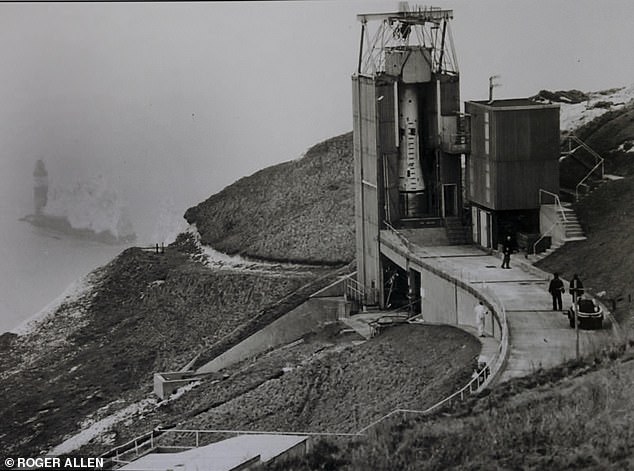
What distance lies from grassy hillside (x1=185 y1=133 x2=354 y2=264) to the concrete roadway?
10.1m

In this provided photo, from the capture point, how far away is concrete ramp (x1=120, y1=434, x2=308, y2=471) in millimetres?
15586

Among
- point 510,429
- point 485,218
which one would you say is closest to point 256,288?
point 485,218

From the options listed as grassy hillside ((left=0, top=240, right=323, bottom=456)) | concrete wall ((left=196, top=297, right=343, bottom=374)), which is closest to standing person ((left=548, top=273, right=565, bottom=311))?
concrete wall ((left=196, top=297, right=343, bottom=374))

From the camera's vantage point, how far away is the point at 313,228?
123 ft

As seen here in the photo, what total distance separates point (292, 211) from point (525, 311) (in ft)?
64.9

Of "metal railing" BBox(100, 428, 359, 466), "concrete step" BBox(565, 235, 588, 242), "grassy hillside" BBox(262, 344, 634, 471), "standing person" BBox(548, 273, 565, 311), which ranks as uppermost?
"concrete step" BBox(565, 235, 588, 242)

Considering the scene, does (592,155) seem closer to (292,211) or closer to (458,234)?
(458,234)

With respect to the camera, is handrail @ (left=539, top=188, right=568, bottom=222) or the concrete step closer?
the concrete step

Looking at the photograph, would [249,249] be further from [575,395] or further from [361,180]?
[575,395]

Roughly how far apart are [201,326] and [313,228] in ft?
20.7

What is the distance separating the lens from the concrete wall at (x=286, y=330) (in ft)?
91.9

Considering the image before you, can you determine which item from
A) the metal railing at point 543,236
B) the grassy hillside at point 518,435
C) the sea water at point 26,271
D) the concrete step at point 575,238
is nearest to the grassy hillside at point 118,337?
the sea water at point 26,271

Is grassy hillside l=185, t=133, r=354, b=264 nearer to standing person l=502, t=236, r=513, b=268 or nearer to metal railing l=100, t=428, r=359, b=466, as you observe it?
standing person l=502, t=236, r=513, b=268

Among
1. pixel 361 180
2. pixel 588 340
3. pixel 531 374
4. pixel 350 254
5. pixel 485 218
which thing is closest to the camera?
pixel 531 374
